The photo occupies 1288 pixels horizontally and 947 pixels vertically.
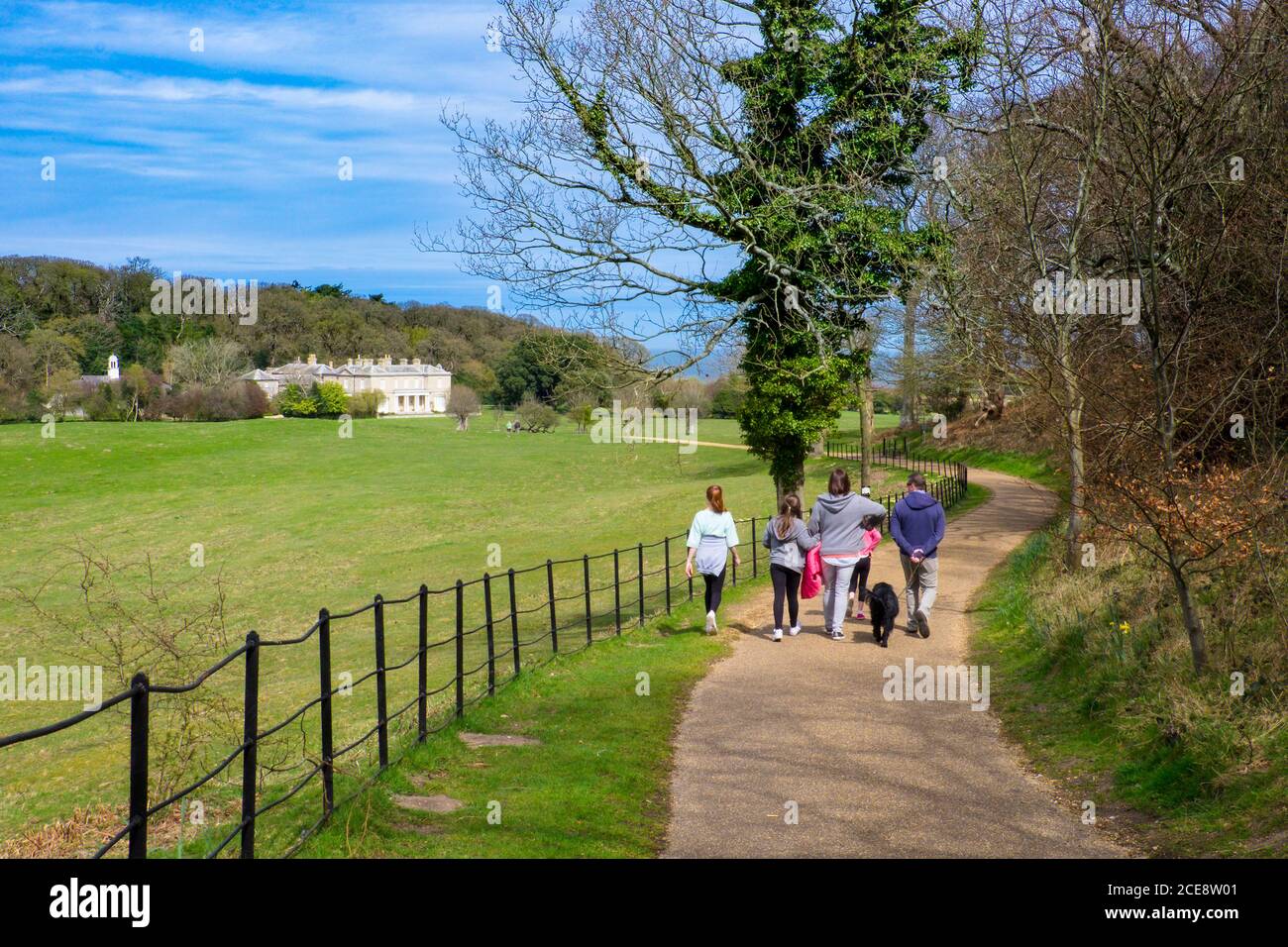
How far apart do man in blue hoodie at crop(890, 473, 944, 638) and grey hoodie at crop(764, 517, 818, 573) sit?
40.8 inches

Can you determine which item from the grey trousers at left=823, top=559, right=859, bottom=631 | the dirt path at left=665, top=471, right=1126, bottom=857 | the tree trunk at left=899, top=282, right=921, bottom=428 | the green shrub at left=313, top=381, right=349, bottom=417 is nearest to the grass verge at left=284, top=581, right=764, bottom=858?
the dirt path at left=665, top=471, right=1126, bottom=857

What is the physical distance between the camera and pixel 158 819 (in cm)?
953

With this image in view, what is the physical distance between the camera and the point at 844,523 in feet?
44.6

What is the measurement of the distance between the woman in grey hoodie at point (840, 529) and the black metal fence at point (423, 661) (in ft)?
7.54

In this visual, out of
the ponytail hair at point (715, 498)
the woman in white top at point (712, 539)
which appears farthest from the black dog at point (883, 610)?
the ponytail hair at point (715, 498)

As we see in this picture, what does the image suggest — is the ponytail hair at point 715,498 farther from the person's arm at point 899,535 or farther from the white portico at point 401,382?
the white portico at point 401,382

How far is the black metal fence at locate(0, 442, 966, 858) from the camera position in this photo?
495 cm

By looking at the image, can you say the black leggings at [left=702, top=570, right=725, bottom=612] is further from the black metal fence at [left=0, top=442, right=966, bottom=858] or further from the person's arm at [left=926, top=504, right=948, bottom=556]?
the person's arm at [left=926, top=504, right=948, bottom=556]

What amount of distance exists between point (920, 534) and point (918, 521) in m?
0.16

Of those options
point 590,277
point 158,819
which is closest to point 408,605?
point 590,277

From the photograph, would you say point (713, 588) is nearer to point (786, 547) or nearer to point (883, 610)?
point (786, 547)

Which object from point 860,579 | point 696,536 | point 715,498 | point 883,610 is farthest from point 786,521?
point 860,579

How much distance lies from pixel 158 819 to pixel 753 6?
17.4 meters
